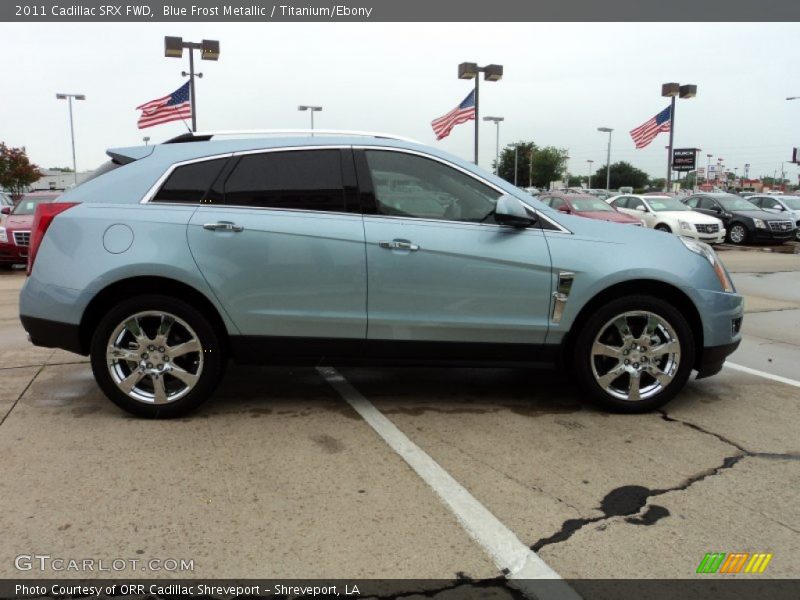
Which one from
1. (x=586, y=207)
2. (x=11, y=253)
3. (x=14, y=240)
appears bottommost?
(x=11, y=253)

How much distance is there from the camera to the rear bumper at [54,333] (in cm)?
396

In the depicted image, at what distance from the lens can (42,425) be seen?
4000mm

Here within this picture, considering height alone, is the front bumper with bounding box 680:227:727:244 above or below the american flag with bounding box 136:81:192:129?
below

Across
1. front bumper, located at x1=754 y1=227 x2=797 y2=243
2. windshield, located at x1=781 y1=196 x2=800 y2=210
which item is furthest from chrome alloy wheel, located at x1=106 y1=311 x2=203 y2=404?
windshield, located at x1=781 y1=196 x2=800 y2=210

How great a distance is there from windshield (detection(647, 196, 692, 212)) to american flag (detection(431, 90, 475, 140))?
7119mm

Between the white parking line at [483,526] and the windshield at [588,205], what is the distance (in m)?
14.6

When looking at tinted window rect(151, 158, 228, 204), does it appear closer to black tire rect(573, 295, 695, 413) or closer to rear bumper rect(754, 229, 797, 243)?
black tire rect(573, 295, 695, 413)

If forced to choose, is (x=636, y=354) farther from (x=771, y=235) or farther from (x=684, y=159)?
(x=684, y=159)

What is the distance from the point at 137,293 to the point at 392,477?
199 cm

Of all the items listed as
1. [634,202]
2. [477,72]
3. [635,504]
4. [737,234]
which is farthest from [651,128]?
[635,504]

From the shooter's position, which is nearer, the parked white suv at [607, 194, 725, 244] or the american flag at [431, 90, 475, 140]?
the parked white suv at [607, 194, 725, 244]

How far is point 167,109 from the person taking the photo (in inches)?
763

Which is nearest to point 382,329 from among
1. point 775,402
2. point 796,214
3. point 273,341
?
point 273,341

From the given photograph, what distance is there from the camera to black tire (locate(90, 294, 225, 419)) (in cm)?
394
